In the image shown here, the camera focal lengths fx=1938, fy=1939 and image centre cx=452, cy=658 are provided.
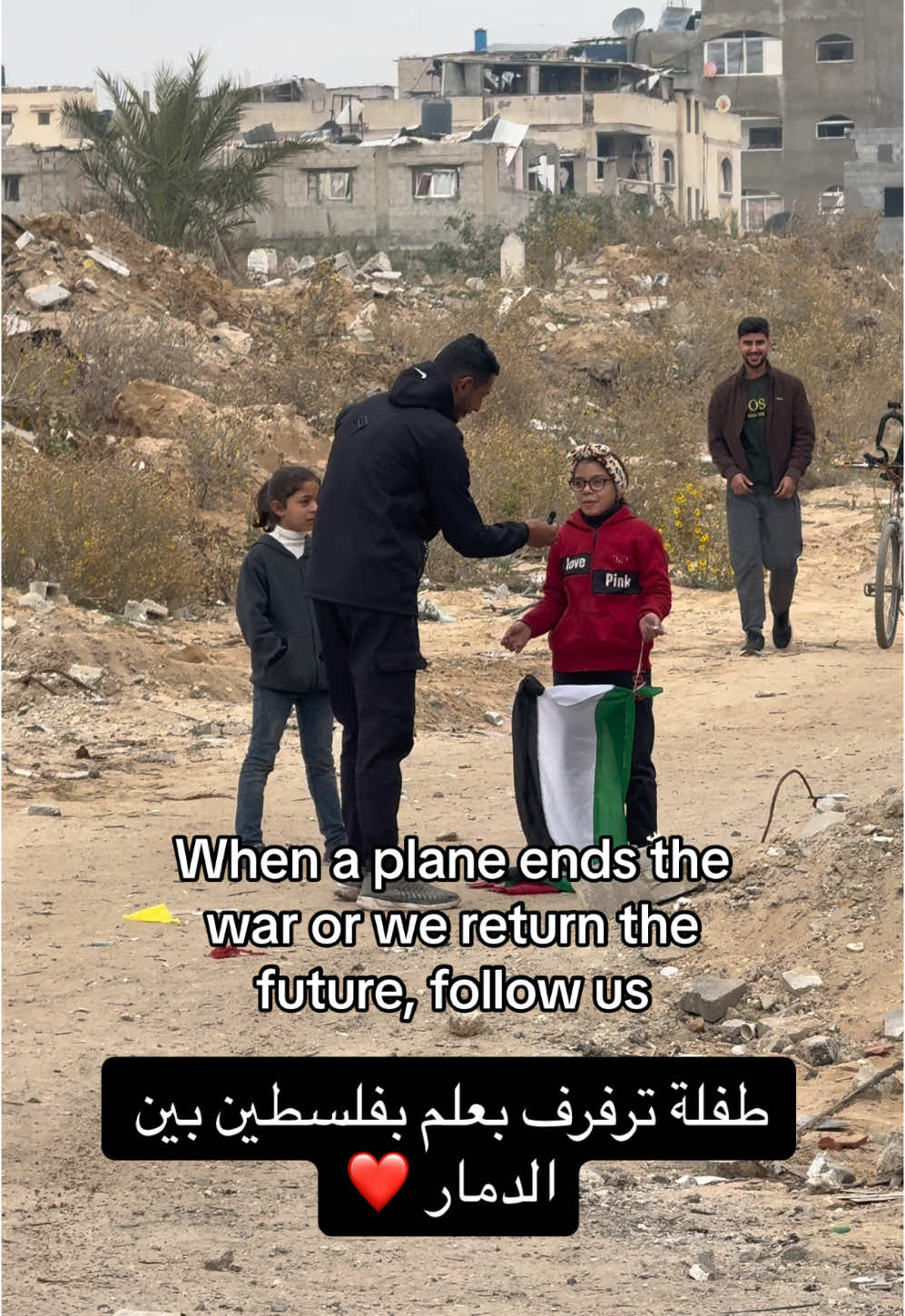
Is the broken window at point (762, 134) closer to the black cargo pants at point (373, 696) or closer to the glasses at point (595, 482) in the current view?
the glasses at point (595, 482)

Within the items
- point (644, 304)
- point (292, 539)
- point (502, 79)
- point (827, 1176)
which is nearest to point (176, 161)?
point (644, 304)

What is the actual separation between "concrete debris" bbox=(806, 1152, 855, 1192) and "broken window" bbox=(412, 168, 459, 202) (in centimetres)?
3792

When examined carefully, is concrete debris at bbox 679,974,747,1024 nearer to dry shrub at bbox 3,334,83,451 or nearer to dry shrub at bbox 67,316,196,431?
dry shrub at bbox 3,334,83,451

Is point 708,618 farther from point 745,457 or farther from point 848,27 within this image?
point 848,27

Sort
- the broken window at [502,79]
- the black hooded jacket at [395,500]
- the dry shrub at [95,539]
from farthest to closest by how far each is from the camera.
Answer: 1. the broken window at [502,79]
2. the dry shrub at [95,539]
3. the black hooded jacket at [395,500]

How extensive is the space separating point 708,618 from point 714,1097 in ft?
29.0

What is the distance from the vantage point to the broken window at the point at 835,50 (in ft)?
212

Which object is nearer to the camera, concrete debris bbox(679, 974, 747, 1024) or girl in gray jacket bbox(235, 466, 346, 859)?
concrete debris bbox(679, 974, 747, 1024)

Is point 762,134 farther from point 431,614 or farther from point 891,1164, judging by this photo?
point 891,1164

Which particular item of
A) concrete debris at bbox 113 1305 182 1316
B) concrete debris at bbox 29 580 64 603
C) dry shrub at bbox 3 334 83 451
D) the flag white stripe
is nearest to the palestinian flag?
the flag white stripe

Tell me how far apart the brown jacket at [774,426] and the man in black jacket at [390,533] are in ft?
14.9

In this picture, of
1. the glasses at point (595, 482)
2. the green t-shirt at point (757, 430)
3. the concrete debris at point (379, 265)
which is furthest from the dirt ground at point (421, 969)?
the concrete debris at point (379, 265)

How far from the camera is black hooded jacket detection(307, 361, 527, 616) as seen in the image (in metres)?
6.19

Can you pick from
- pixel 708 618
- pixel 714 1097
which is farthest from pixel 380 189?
pixel 714 1097
